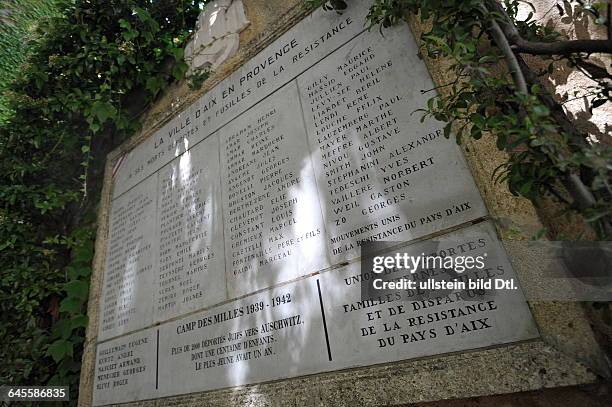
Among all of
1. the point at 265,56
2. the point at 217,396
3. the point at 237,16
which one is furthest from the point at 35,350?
the point at 237,16

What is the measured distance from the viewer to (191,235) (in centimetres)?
266

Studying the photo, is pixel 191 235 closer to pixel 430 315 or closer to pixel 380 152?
pixel 380 152

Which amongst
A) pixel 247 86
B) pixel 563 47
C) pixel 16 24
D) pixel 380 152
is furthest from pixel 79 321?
pixel 16 24

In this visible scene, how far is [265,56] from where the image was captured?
2822mm

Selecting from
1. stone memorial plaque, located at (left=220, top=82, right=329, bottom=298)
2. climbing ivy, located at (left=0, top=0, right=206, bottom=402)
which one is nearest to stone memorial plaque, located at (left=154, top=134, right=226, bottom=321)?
stone memorial plaque, located at (left=220, top=82, right=329, bottom=298)

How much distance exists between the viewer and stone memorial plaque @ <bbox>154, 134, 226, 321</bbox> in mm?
2414

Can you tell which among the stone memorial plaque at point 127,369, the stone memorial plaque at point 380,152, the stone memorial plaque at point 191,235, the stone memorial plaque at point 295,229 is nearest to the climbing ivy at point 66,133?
the stone memorial plaque at point 127,369

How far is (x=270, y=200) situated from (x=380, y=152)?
75 centimetres

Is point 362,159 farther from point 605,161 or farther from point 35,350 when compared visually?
point 35,350

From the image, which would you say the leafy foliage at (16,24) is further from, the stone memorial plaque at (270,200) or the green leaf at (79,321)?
the stone memorial plaque at (270,200)

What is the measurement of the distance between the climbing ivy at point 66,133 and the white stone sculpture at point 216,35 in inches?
6.9

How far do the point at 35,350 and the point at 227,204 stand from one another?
2.25 m

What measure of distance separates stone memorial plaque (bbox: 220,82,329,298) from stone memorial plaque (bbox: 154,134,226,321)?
0.12m

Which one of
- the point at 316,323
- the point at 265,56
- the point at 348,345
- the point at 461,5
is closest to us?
the point at 461,5
